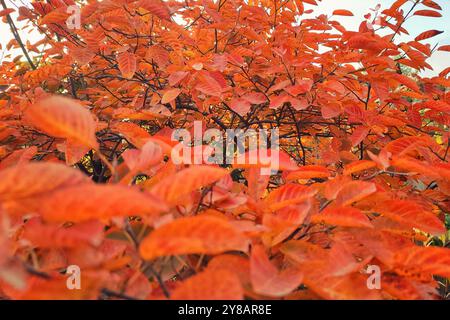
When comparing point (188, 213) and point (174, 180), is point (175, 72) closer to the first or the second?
point (188, 213)

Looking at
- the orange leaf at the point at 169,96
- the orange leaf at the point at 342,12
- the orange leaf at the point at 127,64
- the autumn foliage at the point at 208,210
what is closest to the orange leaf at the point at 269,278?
the autumn foliage at the point at 208,210

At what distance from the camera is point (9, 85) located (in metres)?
2.22

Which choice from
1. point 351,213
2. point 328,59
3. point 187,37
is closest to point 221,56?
point 187,37

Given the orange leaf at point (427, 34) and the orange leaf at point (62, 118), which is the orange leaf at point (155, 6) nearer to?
the orange leaf at point (62, 118)

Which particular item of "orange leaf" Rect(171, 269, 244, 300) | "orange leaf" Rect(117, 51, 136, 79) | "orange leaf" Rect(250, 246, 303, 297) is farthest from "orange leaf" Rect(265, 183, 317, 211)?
"orange leaf" Rect(117, 51, 136, 79)

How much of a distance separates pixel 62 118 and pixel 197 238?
0.28 metres

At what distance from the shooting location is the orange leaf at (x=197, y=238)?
1.88ft

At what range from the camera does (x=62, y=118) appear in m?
0.62

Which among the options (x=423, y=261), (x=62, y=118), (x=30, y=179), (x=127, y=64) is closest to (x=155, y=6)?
(x=127, y=64)

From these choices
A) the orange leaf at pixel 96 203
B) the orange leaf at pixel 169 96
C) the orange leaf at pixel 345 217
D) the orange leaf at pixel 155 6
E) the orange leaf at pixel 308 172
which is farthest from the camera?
the orange leaf at pixel 169 96

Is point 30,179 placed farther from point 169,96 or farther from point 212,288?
point 169,96

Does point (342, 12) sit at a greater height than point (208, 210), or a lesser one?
greater

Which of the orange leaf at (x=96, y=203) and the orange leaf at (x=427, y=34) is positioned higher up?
the orange leaf at (x=427, y=34)

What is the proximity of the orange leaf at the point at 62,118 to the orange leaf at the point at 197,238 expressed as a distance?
0.22 metres
